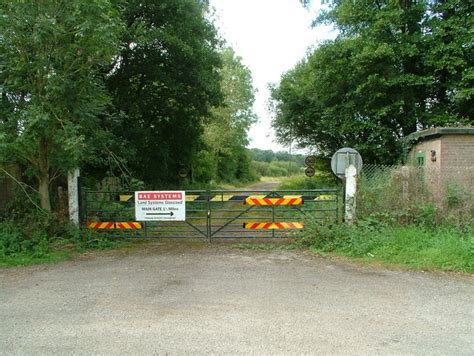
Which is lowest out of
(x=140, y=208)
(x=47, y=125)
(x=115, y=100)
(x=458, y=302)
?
(x=458, y=302)

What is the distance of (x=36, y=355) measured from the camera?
389 cm

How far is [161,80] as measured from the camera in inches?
645

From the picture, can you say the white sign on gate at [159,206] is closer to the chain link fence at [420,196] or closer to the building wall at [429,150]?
the chain link fence at [420,196]

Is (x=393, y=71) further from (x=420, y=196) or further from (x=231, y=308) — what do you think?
(x=231, y=308)

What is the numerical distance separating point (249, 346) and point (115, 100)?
1478 cm

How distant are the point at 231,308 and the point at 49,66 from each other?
6.51 m

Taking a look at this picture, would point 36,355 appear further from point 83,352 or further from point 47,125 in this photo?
point 47,125

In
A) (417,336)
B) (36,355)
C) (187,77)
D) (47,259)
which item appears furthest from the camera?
(187,77)

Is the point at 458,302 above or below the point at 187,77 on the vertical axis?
below

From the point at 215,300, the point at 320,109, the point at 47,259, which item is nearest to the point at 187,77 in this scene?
the point at 320,109

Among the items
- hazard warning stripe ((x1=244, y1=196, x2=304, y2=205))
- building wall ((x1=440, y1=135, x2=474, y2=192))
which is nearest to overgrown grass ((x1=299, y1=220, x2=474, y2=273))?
hazard warning stripe ((x1=244, y1=196, x2=304, y2=205))

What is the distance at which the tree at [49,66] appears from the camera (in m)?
7.72

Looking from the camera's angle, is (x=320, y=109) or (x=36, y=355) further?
(x=320, y=109)

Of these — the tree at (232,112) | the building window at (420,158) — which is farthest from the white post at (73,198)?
the tree at (232,112)
